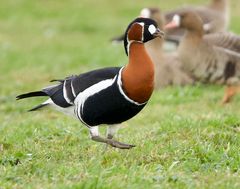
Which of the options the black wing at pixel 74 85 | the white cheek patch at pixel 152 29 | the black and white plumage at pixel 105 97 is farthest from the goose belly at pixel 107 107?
the white cheek patch at pixel 152 29

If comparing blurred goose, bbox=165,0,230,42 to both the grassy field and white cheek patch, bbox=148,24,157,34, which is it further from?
white cheek patch, bbox=148,24,157,34

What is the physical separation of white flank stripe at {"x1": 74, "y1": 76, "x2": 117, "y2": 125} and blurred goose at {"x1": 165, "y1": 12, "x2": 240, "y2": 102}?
4926mm

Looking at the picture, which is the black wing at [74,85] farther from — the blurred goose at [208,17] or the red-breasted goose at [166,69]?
the blurred goose at [208,17]

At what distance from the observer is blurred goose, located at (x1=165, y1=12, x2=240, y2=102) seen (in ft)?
39.9

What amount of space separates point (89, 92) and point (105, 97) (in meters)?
0.22

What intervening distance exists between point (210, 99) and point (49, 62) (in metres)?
5.37

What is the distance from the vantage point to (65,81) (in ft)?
24.9

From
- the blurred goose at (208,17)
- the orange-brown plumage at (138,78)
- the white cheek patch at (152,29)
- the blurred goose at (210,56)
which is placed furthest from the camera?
the blurred goose at (208,17)

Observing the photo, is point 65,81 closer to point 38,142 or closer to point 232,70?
point 38,142

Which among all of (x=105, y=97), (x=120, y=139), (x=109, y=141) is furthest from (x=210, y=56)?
(x=105, y=97)

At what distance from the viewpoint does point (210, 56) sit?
12445mm

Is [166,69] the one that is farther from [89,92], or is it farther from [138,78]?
[138,78]

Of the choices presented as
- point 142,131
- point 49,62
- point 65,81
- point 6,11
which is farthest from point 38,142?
point 6,11

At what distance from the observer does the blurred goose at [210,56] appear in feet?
39.9
